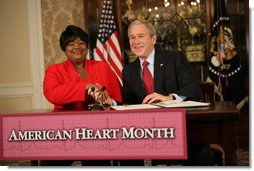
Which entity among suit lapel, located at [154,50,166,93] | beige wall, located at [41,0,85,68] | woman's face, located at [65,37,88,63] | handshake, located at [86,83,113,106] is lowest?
handshake, located at [86,83,113,106]

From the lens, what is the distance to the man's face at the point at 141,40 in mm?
1504

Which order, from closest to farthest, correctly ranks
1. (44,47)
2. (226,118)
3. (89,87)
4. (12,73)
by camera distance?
(226,118), (89,87), (12,73), (44,47)

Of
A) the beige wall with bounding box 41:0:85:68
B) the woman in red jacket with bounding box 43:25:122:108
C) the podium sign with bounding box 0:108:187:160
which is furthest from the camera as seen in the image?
the beige wall with bounding box 41:0:85:68

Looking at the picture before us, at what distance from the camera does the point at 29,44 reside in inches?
99.7

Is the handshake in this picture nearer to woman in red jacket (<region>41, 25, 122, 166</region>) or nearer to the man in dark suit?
woman in red jacket (<region>41, 25, 122, 166</region>)

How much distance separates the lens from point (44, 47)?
2.67m

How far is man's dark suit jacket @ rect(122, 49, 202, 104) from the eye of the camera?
1461 millimetres

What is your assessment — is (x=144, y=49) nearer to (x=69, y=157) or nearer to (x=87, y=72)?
(x=87, y=72)

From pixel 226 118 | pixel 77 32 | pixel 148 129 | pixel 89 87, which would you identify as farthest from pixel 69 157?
pixel 77 32

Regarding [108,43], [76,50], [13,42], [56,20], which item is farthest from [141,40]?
[56,20]

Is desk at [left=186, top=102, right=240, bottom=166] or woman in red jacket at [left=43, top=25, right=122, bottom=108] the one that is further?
woman in red jacket at [left=43, top=25, right=122, bottom=108]

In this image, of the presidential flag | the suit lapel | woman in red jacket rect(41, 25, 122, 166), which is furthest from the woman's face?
the presidential flag

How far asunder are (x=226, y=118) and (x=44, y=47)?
1.88 metres

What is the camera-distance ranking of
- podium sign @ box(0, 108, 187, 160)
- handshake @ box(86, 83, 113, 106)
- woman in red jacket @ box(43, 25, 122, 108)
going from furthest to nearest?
woman in red jacket @ box(43, 25, 122, 108) < handshake @ box(86, 83, 113, 106) < podium sign @ box(0, 108, 187, 160)
